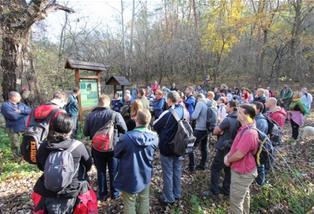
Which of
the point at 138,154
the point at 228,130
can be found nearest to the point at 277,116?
the point at 228,130

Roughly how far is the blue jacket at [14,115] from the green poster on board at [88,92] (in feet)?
12.1

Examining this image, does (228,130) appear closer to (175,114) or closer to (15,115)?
(175,114)

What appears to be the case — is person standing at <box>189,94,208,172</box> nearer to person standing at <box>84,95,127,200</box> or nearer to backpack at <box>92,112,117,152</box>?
person standing at <box>84,95,127,200</box>

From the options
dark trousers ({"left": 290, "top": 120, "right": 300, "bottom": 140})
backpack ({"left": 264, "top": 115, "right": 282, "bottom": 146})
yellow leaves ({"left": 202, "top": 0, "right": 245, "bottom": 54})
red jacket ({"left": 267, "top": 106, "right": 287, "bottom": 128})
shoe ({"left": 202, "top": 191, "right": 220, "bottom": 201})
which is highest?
yellow leaves ({"left": 202, "top": 0, "right": 245, "bottom": 54})

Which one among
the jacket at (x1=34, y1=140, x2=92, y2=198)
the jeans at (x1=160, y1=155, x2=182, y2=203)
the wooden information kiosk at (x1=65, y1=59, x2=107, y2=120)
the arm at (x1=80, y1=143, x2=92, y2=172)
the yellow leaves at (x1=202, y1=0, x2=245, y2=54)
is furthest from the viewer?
the yellow leaves at (x1=202, y1=0, x2=245, y2=54)

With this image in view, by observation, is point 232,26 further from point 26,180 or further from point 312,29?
point 26,180

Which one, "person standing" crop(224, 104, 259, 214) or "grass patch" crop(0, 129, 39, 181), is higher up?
"person standing" crop(224, 104, 259, 214)

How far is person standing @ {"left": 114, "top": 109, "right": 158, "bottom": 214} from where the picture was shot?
→ 3.83m

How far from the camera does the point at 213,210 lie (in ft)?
16.7

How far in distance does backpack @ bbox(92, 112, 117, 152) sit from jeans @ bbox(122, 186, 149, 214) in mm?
910

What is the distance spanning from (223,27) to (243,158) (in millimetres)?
21494

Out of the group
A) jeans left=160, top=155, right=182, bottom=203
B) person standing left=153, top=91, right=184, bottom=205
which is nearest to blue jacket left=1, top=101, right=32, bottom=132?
person standing left=153, top=91, right=184, bottom=205

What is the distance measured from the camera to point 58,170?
113 inches

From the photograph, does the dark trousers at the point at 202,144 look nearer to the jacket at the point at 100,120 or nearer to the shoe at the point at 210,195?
the shoe at the point at 210,195
